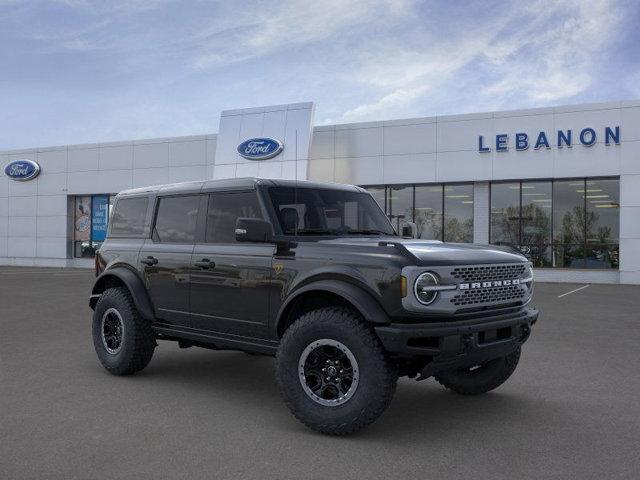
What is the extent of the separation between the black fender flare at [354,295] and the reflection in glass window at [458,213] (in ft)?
68.8

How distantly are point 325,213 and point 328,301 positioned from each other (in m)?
1.06

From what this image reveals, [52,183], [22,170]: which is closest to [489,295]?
[52,183]

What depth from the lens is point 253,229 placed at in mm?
4988

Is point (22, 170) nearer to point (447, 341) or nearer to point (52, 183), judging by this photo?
point (52, 183)

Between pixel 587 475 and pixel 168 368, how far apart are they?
4627 millimetres

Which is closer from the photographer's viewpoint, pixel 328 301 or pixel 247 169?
pixel 328 301

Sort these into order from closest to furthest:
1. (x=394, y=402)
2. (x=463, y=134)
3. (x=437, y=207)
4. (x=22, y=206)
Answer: (x=394, y=402) < (x=463, y=134) < (x=437, y=207) < (x=22, y=206)

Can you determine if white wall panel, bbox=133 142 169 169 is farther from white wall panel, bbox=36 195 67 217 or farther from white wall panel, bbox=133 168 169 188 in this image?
white wall panel, bbox=36 195 67 217

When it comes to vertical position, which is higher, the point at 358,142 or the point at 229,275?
the point at 358,142

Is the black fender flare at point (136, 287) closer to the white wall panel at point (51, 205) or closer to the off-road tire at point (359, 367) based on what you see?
the off-road tire at point (359, 367)

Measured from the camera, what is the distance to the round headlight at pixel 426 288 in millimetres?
4438

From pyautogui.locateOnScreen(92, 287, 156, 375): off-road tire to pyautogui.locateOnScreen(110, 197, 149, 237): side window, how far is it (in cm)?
68

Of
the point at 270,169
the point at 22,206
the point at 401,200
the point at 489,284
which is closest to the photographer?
the point at 489,284

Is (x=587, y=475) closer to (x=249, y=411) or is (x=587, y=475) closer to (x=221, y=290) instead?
(x=249, y=411)
